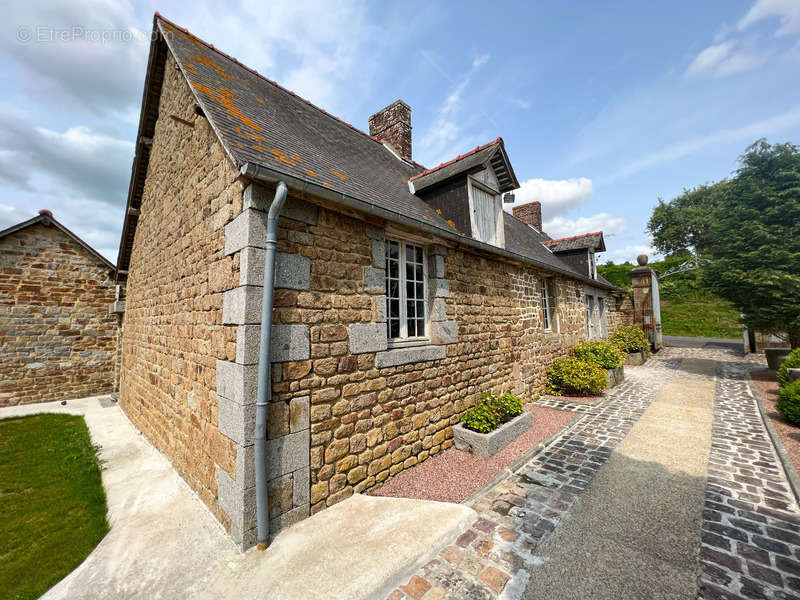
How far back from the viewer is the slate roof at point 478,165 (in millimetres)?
6070

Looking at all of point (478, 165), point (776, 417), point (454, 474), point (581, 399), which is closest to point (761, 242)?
point (776, 417)

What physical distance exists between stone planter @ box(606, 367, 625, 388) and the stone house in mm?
2926

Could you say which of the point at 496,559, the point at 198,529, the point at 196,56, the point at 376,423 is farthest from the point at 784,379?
the point at 196,56

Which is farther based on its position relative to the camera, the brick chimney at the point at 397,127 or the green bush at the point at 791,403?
the brick chimney at the point at 397,127

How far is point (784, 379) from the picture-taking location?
677cm

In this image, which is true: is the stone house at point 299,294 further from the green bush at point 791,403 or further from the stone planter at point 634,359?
the stone planter at point 634,359

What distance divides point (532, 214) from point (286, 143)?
43.3 feet

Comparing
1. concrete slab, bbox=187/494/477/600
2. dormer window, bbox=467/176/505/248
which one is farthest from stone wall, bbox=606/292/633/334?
concrete slab, bbox=187/494/477/600

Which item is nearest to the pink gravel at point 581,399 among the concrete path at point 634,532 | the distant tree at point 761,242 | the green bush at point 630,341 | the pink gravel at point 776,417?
the concrete path at point 634,532

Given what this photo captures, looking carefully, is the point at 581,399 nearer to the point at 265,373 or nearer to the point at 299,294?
the point at 299,294

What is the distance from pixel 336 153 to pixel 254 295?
3.60 meters

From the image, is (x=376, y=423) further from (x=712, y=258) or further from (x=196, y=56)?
(x=712, y=258)

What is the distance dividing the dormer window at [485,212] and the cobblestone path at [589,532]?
3.91 m

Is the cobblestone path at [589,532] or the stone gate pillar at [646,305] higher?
the stone gate pillar at [646,305]
